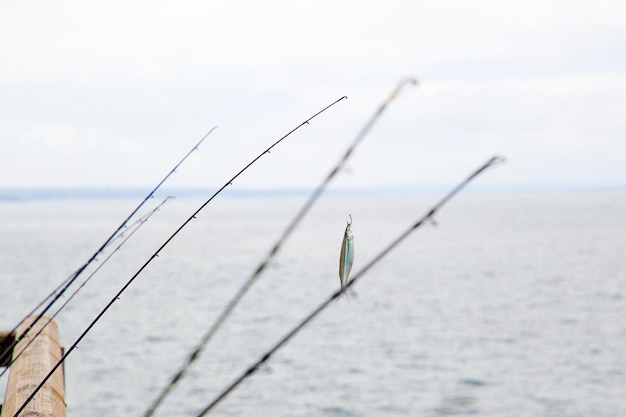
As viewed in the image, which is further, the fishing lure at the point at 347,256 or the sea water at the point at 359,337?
the sea water at the point at 359,337

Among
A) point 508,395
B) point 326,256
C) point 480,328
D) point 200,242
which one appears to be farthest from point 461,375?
point 200,242

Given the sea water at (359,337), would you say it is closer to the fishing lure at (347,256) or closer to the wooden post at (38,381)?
the fishing lure at (347,256)

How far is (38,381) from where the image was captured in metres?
2.66

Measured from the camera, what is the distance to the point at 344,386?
19281mm

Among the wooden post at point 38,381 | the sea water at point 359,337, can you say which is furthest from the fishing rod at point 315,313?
the wooden post at point 38,381

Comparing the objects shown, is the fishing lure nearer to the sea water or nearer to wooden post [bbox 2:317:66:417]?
the sea water

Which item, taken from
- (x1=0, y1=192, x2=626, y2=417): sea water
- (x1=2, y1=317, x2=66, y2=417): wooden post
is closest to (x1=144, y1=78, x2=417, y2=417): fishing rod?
(x1=0, y1=192, x2=626, y2=417): sea water

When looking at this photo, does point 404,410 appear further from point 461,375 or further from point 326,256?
point 326,256

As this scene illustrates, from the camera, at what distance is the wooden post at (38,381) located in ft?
7.54

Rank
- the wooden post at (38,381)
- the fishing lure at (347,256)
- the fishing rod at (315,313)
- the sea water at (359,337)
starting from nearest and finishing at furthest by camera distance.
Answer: the fishing rod at (315,313) < the fishing lure at (347,256) < the wooden post at (38,381) < the sea water at (359,337)

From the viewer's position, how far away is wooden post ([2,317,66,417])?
2297 mm

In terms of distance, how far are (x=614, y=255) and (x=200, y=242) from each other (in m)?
39.6

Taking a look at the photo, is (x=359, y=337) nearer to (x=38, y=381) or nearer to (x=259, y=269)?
(x=38, y=381)

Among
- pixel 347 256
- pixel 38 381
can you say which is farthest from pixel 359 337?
pixel 347 256
